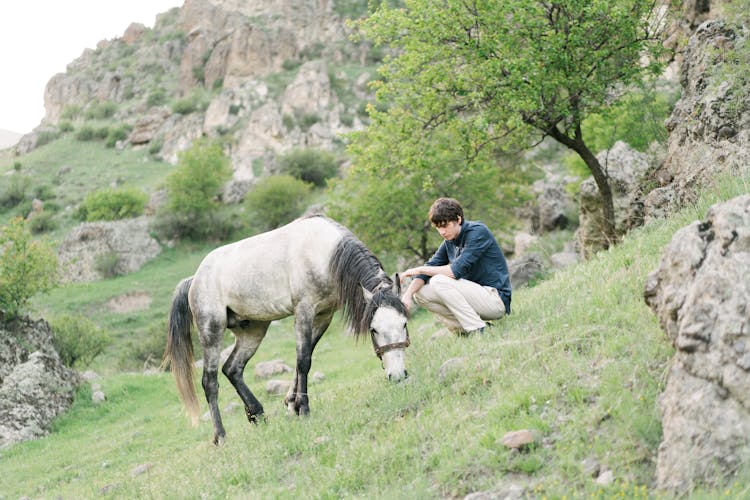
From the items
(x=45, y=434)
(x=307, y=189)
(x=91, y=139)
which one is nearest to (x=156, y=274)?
(x=307, y=189)

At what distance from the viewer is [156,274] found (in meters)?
40.8

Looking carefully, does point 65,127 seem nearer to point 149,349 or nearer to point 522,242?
point 149,349

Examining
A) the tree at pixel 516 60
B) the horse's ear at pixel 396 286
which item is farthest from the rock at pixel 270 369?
the horse's ear at pixel 396 286

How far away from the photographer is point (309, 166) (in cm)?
5809

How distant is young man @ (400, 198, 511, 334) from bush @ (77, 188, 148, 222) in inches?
1923

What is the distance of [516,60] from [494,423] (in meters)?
9.63

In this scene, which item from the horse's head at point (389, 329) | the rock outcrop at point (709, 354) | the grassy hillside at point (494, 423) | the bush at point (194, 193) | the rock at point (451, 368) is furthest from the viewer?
the bush at point (194, 193)

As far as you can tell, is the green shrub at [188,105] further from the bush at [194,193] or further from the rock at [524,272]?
the rock at [524,272]

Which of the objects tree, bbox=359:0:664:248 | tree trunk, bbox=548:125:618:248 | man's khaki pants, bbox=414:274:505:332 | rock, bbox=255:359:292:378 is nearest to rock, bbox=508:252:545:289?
tree trunk, bbox=548:125:618:248

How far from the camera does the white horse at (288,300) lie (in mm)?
6727

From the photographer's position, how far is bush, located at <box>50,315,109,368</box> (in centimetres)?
2134

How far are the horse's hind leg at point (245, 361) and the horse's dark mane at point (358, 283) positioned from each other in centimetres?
190

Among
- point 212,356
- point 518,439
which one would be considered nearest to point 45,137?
point 212,356

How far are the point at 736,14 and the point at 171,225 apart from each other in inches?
1701
